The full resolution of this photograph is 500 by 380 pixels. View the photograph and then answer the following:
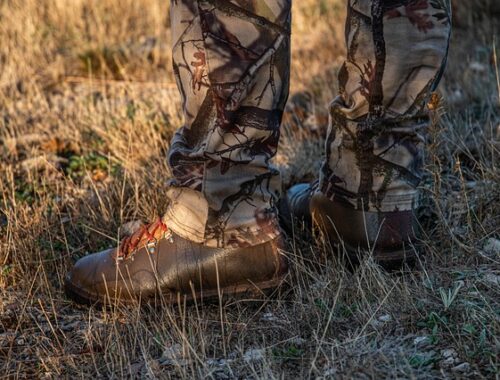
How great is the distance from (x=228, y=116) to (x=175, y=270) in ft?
1.35

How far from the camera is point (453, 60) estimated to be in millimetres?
3846

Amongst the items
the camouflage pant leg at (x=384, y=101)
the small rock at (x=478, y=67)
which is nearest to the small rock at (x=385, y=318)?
the camouflage pant leg at (x=384, y=101)

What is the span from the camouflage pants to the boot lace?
0.03 m

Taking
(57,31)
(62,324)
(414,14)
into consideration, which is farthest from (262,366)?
(57,31)

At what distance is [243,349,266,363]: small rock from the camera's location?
1575mm

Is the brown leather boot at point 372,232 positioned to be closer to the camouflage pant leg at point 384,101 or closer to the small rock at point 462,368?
the camouflage pant leg at point 384,101

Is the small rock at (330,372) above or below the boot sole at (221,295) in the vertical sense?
above

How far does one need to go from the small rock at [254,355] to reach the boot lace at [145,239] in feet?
1.17

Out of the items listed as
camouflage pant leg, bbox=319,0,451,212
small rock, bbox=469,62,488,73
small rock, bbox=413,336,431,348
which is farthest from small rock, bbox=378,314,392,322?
small rock, bbox=469,62,488,73

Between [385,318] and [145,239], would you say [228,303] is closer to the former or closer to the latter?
[145,239]

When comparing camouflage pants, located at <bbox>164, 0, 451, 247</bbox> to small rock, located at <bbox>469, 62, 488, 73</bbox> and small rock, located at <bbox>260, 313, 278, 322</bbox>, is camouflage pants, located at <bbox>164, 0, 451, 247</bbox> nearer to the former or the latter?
small rock, located at <bbox>260, 313, 278, 322</bbox>

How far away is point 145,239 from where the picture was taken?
186 cm

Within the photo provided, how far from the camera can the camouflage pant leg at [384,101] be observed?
174 centimetres

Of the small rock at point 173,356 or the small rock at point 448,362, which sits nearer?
the small rock at point 448,362
